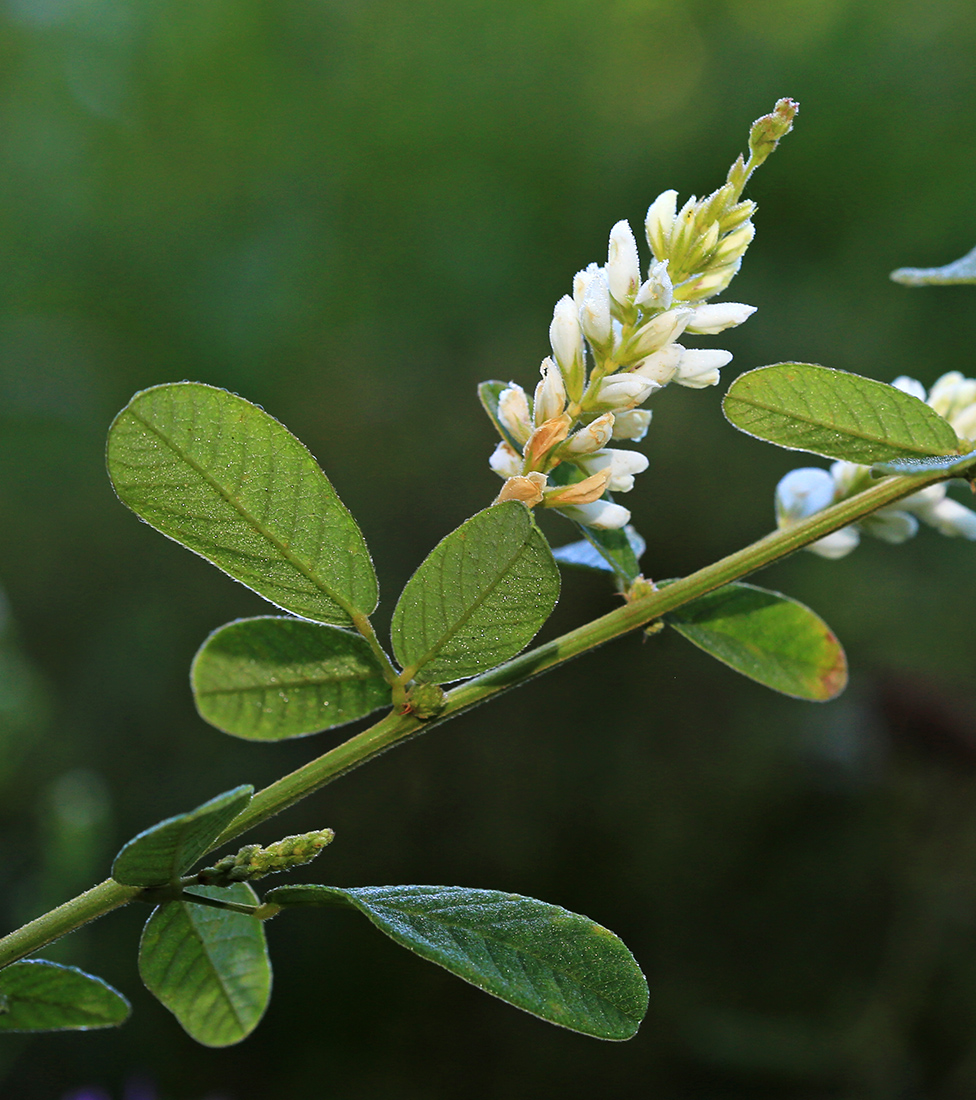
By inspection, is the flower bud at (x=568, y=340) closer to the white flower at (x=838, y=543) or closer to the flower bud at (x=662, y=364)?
the flower bud at (x=662, y=364)

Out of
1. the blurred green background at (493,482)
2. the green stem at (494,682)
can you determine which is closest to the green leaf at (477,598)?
the green stem at (494,682)

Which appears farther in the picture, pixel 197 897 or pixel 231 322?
pixel 231 322

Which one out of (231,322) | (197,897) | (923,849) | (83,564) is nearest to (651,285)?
(197,897)

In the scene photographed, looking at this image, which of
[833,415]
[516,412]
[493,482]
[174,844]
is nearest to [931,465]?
[833,415]

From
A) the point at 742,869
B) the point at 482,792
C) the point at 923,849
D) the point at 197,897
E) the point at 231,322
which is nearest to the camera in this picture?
the point at 197,897

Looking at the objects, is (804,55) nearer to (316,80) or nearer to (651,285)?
(316,80)

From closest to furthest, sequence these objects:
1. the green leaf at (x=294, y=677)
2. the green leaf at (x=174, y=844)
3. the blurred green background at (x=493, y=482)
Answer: the green leaf at (x=174, y=844)
the green leaf at (x=294, y=677)
the blurred green background at (x=493, y=482)
